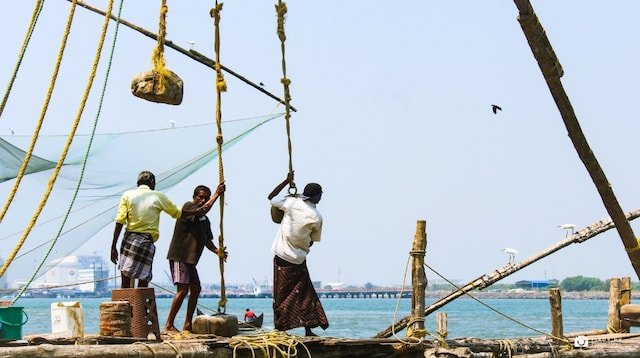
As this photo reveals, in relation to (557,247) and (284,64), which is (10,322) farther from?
(557,247)

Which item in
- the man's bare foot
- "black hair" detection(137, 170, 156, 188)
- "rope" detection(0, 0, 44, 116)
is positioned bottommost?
the man's bare foot

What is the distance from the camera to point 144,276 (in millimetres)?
7613

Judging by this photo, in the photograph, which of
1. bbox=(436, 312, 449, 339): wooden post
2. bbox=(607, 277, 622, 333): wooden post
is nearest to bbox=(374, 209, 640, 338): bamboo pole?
bbox=(607, 277, 622, 333): wooden post

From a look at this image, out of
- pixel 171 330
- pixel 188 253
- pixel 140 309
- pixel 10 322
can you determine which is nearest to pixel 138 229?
pixel 188 253

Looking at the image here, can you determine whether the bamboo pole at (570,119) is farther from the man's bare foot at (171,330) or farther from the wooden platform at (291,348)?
the man's bare foot at (171,330)

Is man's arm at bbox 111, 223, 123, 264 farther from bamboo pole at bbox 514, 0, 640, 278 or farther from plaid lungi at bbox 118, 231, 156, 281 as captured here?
bamboo pole at bbox 514, 0, 640, 278

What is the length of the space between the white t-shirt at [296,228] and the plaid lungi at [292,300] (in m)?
0.09

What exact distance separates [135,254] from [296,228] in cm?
130

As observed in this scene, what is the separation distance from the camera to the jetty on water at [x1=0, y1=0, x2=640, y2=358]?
6379 mm

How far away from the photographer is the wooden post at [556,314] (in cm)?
1002

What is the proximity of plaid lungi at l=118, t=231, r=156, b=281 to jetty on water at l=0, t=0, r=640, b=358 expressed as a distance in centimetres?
51

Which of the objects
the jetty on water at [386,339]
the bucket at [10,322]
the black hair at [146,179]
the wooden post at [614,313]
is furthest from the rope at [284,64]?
the wooden post at [614,313]

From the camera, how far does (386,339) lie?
7816mm

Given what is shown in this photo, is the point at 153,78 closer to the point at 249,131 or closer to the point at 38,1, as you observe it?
the point at 38,1
